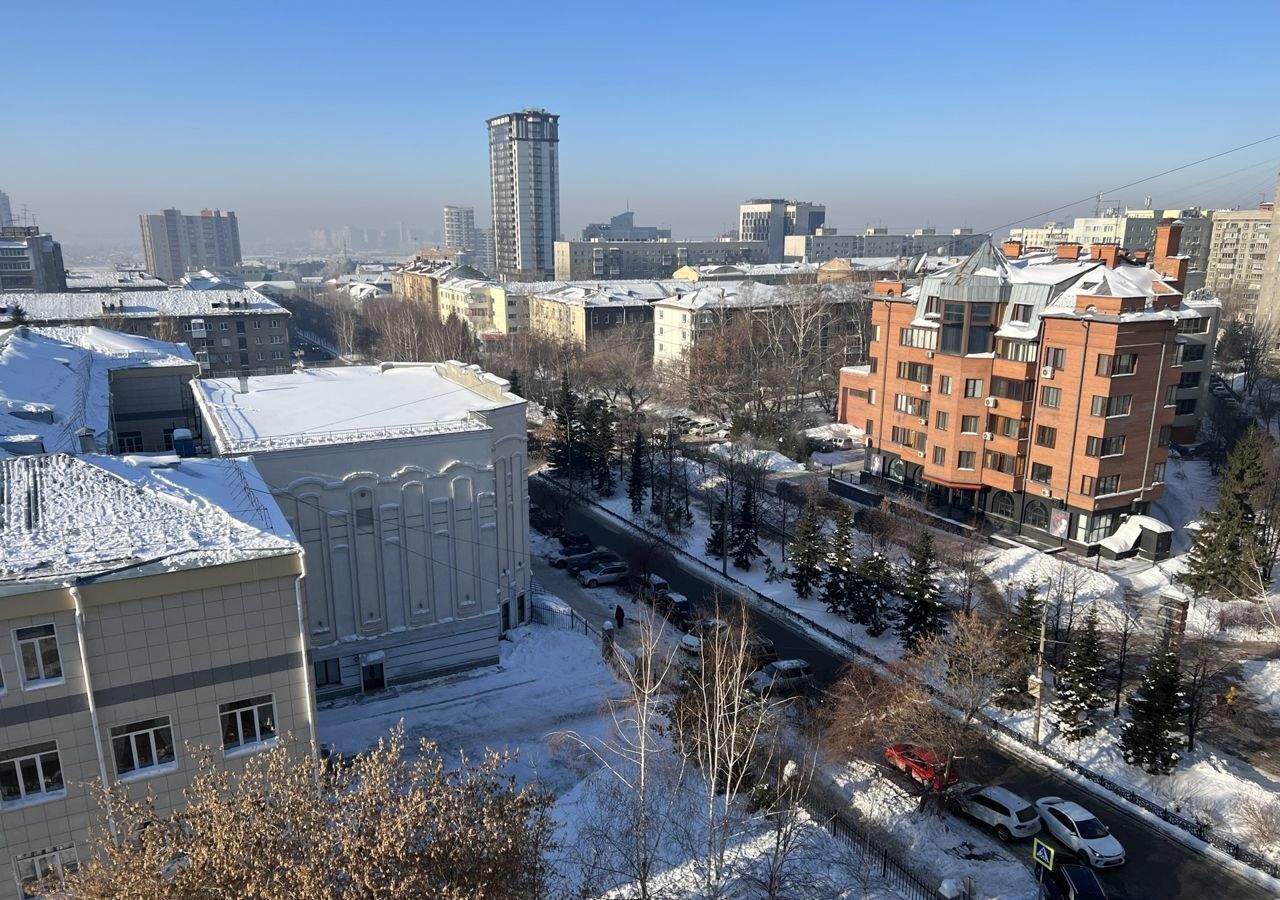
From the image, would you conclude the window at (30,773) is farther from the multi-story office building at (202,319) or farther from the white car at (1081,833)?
the multi-story office building at (202,319)

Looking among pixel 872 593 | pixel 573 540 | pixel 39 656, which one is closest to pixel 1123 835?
pixel 872 593

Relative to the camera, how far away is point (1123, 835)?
19.7 m

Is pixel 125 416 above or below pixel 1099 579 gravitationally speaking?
above

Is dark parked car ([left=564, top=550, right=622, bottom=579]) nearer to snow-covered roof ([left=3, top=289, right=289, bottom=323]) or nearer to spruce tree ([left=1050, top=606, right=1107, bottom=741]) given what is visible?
spruce tree ([left=1050, top=606, right=1107, bottom=741])

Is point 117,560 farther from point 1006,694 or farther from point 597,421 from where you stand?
point 597,421

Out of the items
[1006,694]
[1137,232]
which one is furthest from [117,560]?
[1137,232]

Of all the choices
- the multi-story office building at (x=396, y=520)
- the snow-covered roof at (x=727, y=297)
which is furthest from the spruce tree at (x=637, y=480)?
the snow-covered roof at (x=727, y=297)

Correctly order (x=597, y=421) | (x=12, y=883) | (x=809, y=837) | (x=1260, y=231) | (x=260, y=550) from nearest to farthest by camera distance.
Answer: (x=12, y=883), (x=260, y=550), (x=809, y=837), (x=597, y=421), (x=1260, y=231)

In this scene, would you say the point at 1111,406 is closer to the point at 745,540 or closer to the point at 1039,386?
the point at 1039,386

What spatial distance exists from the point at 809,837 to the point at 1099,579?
66.7 ft

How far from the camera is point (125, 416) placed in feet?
120

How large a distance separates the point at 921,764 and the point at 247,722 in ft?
51.9

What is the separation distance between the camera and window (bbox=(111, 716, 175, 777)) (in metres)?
14.9

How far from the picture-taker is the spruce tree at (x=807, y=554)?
109 feet
